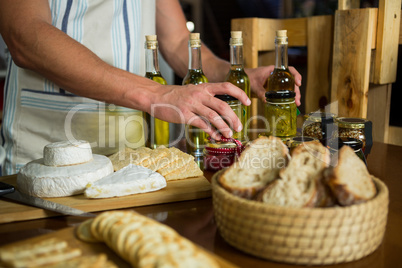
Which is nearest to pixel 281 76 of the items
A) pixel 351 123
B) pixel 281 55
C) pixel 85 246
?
pixel 281 55

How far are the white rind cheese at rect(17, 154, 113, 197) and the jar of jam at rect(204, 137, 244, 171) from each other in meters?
0.30

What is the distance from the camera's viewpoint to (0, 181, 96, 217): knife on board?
86 centimetres

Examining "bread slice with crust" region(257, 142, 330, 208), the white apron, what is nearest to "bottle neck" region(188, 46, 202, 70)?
the white apron

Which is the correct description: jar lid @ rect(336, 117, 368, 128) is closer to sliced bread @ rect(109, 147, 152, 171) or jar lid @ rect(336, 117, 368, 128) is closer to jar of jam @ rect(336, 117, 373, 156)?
jar of jam @ rect(336, 117, 373, 156)

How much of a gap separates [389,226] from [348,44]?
1.24 meters

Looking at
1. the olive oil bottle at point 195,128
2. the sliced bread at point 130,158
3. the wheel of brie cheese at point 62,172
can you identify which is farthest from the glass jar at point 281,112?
the wheel of brie cheese at point 62,172

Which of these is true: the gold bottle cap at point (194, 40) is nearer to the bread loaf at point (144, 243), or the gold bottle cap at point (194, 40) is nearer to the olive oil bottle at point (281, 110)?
the olive oil bottle at point (281, 110)

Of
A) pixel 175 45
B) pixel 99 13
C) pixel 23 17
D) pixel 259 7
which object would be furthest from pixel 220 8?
pixel 23 17

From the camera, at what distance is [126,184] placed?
94 centimetres

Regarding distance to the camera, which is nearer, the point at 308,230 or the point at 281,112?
the point at 308,230

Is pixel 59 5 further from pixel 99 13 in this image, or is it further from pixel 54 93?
pixel 54 93

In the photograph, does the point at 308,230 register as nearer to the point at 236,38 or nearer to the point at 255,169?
the point at 255,169

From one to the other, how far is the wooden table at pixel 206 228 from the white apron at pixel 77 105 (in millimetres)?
678

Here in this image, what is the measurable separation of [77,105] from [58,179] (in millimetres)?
683
